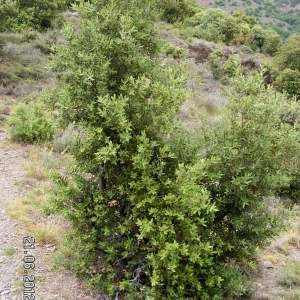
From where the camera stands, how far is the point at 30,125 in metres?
11.3

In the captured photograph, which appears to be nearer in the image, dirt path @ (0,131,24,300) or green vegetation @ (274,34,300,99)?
dirt path @ (0,131,24,300)

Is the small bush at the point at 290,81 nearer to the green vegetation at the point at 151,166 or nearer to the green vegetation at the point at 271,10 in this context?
the green vegetation at the point at 151,166

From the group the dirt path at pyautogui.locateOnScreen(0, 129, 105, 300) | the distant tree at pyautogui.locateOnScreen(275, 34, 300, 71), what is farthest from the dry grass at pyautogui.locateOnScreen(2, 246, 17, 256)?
the distant tree at pyautogui.locateOnScreen(275, 34, 300, 71)

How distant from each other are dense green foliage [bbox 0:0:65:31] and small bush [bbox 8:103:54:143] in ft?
29.8

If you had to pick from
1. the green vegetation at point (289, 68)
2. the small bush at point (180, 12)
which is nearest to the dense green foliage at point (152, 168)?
the green vegetation at point (289, 68)

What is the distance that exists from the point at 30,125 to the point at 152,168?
6.20m

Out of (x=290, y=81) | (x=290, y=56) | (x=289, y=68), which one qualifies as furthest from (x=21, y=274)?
(x=290, y=56)

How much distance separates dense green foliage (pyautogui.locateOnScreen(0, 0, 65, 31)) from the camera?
20431mm

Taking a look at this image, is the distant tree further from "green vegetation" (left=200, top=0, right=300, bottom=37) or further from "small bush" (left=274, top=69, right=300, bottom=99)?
"green vegetation" (left=200, top=0, right=300, bottom=37)

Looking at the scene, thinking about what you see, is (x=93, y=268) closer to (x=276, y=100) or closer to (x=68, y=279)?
(x=68, y=279)

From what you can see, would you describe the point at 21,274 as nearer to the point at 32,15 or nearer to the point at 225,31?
the point at 32,15

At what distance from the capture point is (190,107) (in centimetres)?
1723

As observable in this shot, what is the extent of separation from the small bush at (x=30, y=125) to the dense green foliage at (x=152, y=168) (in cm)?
501

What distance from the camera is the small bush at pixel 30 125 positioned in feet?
37.2
